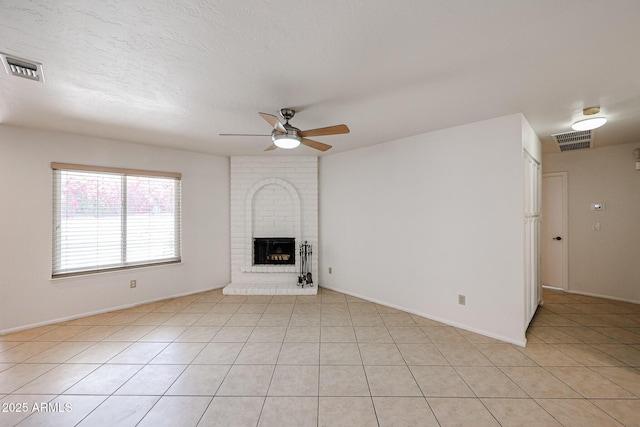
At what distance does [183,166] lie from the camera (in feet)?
14.3

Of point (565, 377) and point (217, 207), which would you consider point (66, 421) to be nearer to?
point (217, 207)

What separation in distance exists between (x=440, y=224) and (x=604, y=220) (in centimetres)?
313

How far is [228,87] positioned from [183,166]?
278cm

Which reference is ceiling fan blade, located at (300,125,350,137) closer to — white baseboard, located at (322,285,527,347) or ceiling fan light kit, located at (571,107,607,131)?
ceiling fan light kit, located at (571,107,607,131)

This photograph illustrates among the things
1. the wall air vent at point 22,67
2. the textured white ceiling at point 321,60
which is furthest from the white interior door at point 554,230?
the wall air vent at point 22,67

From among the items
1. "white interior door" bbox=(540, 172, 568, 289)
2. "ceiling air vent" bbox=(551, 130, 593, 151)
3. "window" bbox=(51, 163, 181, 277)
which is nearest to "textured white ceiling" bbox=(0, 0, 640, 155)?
"ceiling air vent" bbox=(551, 130, 593, 151)

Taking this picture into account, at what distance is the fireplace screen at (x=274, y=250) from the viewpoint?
4.77 m

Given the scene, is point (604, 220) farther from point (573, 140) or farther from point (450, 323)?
point (450, 323)

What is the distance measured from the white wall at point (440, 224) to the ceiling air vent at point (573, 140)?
1.15 m

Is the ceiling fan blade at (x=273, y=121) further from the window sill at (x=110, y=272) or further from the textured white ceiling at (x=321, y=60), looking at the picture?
the window sill at (x=110, y=272)

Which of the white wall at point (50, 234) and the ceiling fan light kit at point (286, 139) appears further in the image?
the white wall at point (50, 234)

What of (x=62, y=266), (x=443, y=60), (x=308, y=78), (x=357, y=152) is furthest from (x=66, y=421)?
(x=357, y=152)

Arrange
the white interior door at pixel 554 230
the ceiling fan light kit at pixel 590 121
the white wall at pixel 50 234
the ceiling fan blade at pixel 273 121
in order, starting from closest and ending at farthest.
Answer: the ceiling fan blade at pixel 273 121, the ceiling fan light kit at pixel 590 121, the white wall at pixel 50 234, the white interior door at pixel 554 230

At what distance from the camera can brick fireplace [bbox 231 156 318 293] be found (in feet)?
15.6
